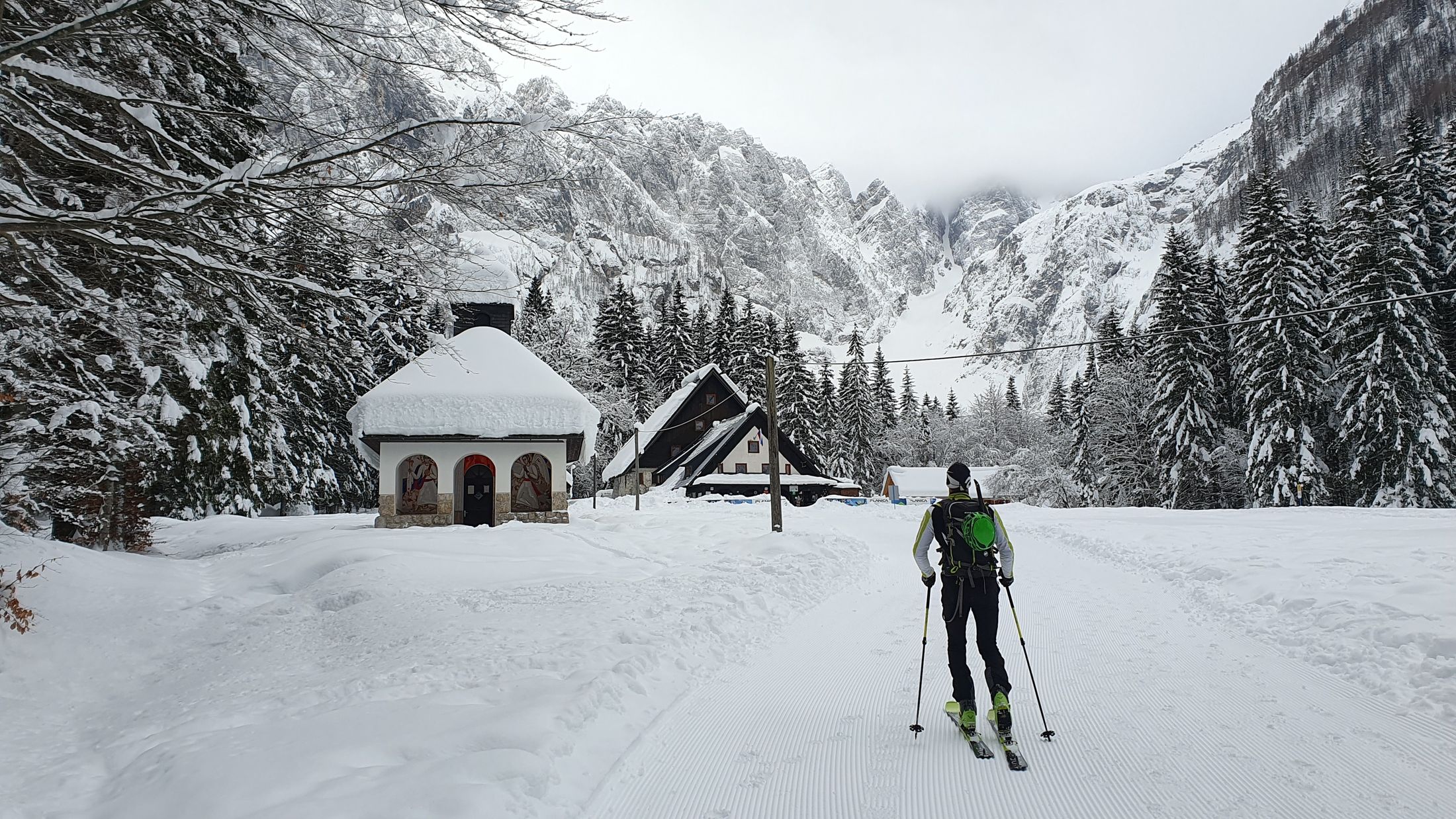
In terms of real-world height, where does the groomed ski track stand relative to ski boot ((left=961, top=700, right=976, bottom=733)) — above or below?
below

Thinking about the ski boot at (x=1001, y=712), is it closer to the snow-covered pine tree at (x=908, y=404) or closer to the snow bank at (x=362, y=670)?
the snow bank at (x=362, y=670)

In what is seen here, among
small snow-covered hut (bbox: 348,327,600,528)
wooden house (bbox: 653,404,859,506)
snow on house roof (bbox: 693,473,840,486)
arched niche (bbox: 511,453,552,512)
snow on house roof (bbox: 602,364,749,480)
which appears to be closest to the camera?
small snow-covered hut (bbox: 348,327,600,528)

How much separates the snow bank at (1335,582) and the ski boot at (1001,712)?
11.0 ft

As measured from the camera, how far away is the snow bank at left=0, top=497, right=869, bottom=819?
4.18 meters

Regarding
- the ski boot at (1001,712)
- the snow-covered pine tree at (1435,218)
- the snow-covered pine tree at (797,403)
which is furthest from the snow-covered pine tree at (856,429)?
the ski boot at (1001,712)

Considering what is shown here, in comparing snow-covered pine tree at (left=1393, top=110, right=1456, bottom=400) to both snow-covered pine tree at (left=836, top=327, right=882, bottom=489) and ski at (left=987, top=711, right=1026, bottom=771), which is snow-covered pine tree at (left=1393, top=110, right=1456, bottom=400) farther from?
snow-covered pine tree at (left=836, top=327, right=882, bottom=489)

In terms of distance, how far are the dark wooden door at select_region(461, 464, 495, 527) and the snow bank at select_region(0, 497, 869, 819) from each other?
7203 millimetres

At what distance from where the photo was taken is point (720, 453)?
4181cm

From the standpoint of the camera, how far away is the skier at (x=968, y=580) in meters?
5.09

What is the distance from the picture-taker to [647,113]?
588cm

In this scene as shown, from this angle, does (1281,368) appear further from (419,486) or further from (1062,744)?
(419,486)

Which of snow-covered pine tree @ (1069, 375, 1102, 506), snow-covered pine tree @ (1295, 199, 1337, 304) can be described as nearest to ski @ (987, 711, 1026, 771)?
snow-covered pine tree @ (1295, 199, 1337, 304)

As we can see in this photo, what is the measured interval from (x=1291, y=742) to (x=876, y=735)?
2.71 metres

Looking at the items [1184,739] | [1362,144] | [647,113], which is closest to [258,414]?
[647,113]
